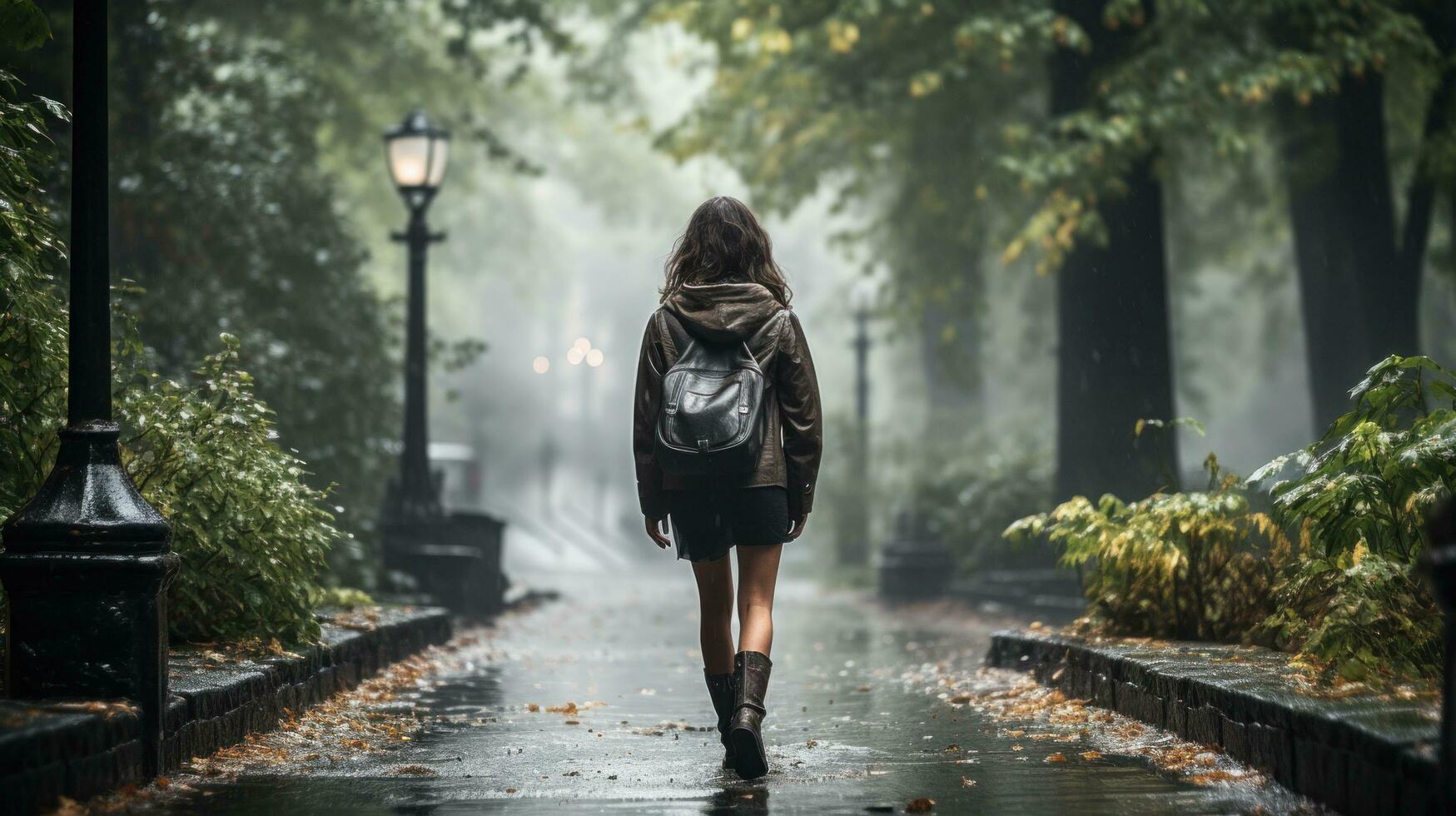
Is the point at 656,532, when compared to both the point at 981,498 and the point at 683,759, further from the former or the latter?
the point at 981,498

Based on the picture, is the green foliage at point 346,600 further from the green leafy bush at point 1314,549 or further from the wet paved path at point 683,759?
the green leafy bush at point 1314,549

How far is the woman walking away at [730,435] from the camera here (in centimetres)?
534

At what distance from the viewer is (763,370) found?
18.3 ft

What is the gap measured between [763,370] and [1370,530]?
2.48 meters

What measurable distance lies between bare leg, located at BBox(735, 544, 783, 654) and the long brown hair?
911 mm

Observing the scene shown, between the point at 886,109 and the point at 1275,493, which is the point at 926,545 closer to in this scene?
the point at 886,109

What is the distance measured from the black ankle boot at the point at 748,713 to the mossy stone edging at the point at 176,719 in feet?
5.97

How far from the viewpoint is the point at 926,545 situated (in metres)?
19.2

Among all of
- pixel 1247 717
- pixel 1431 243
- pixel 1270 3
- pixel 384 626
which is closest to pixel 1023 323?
pixel 1431 243

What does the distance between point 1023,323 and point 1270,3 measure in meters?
19.1

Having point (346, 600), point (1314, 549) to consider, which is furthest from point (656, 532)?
point (346, 600)

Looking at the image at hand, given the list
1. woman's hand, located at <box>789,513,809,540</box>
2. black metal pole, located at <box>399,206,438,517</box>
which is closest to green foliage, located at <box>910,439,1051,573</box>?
black metal pole, located at <box>399,206,438,517</box>

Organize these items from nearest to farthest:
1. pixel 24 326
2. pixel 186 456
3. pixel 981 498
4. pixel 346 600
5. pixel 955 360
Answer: pixel 24 326
pixel 186 456
pixel 346 600
pixel 981 498
pixel 955 360

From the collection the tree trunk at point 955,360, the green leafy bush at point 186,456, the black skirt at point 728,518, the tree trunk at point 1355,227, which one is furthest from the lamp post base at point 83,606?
the tree trunk at point 955,360
